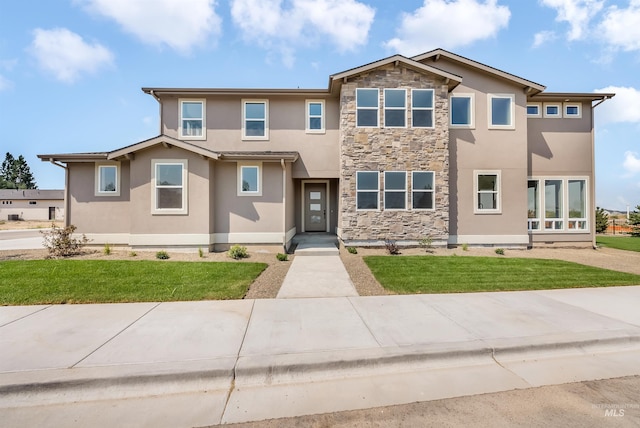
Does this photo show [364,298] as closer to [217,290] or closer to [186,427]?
[217,290]

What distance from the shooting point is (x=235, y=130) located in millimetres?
12539

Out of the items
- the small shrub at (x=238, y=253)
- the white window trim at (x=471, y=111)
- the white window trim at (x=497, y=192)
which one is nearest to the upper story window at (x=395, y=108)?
the white window trim at (x=471, y=111)

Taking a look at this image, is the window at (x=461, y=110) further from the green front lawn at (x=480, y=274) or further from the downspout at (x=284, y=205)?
the downspout at (x=284, y=205)

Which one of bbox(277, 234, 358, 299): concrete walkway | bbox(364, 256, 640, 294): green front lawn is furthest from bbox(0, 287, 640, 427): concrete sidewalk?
bbox(364, 256, 640, 294): green front lawn

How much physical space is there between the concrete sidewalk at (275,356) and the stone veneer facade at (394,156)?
6.25 metres

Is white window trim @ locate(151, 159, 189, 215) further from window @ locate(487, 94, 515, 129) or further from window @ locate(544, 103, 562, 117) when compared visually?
window @ locate(544, 103, 562, 117)

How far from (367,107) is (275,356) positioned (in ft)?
34.2

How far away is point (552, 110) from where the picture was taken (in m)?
13.3

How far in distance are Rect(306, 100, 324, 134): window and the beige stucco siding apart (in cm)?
782

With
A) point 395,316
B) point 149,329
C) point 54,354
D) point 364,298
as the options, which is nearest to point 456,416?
point 395,316

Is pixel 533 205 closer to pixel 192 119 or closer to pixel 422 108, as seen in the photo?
pixel 422 108

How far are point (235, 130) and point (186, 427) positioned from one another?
11661 millimetres

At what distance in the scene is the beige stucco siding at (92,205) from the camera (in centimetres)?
1176

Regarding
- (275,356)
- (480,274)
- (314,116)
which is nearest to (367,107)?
(314,116)
